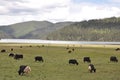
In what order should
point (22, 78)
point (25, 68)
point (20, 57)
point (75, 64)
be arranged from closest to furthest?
point (22, 78), point (25, 68), point (75, 64), point (20, 57)

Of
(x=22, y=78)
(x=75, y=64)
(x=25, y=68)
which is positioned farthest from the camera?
(x=75, y=64)

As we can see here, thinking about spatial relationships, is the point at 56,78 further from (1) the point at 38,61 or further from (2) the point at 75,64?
Answer: (1) the point at 38,61

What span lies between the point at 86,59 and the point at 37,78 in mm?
17874

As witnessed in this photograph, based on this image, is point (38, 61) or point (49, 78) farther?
point (38, 61)

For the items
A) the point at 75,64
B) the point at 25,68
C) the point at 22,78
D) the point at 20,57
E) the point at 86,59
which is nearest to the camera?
the point at 22,78

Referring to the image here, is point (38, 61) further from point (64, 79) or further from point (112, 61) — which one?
point (64, 79)

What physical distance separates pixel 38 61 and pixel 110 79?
18.9 meters

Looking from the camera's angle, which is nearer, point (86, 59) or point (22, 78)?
point (22, 78)

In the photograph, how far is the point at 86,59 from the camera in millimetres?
43312

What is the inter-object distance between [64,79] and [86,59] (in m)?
17.3

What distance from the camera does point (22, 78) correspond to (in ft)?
86.0

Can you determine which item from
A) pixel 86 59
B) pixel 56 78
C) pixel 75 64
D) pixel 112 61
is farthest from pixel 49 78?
pixel 112 61

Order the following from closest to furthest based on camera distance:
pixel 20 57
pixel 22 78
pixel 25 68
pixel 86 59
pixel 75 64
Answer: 1. pixel 22 78
2. pixel 25 68
3. pixel 75 64
4. pixel 86 59
5. pixel 20 57

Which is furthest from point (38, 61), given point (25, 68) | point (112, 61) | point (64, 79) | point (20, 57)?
point (64, 79)
